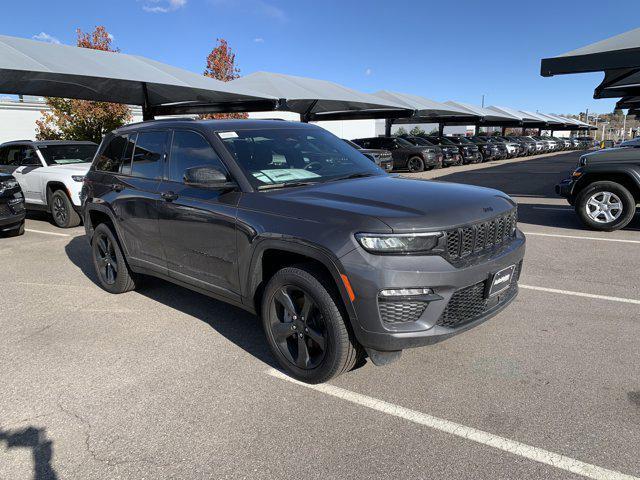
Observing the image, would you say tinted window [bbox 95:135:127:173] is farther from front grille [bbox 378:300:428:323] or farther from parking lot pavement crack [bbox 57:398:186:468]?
front grille [bbox 378:300:428:323]

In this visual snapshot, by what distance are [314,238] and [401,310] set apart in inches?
26.5

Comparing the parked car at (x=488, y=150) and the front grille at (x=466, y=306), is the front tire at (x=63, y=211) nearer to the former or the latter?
the front grille at (x=466, y=306)

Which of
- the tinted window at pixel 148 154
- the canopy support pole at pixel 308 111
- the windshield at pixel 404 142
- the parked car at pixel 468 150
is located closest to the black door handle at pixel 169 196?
the tinted window at pixel 148 154

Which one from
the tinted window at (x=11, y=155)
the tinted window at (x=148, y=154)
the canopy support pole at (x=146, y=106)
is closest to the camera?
the tinted window at (x=148, y=154)

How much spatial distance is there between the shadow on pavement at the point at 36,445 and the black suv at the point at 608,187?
8.10 meters

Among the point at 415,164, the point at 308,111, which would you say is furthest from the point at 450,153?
the point at 308,111

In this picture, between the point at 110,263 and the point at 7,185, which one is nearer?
the point at 110,263

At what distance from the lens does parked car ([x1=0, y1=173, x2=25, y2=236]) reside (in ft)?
26.1

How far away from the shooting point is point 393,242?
2.78m

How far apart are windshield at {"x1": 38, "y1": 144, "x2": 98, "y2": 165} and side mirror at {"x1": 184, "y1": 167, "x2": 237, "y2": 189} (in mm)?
7563

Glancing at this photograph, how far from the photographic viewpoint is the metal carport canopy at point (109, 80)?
1066cm

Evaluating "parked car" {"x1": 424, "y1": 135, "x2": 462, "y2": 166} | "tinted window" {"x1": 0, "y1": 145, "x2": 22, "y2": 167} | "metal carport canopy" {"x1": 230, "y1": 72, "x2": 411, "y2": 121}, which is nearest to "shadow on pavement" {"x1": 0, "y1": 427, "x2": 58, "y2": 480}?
"tinted window" {"x1": 0, "y1": 145, "x2": 22, "y2": 167}

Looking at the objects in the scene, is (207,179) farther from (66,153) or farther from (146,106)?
(146,106)

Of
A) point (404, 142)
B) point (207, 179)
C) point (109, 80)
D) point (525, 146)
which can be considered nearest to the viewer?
point (207, 179)
